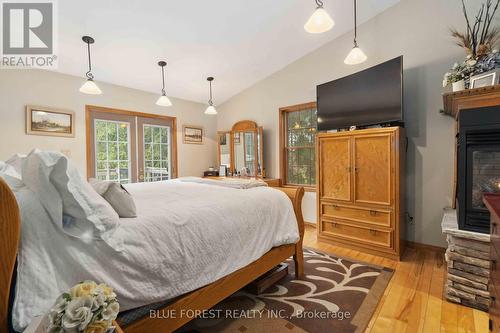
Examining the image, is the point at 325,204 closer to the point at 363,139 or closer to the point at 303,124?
the point at 363,139

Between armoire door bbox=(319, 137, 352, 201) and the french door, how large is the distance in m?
2.77

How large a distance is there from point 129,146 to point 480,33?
486cm

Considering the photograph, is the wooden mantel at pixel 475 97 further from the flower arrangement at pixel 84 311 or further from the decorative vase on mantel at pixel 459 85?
the flower arrangement at pixel 84 311

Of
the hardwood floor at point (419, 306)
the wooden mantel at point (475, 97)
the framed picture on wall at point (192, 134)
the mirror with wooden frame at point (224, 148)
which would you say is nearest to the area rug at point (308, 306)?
the hardwood floor at point (419, 306)

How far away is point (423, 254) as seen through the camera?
2748mm

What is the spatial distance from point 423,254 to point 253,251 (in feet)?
7.55

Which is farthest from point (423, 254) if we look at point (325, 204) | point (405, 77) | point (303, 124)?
point (303, 124)

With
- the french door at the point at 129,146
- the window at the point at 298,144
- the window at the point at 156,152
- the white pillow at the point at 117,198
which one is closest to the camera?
the white pillow at the point at 117,198

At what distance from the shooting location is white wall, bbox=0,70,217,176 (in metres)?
2.86

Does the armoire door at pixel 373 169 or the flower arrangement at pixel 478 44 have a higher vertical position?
the flower arrangement at pixel 478 44

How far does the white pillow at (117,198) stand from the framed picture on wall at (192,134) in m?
3.42

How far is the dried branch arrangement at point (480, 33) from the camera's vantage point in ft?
7.54

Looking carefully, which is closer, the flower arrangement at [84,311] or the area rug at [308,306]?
the flower arrangement at [84,311]

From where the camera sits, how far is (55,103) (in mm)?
3197
